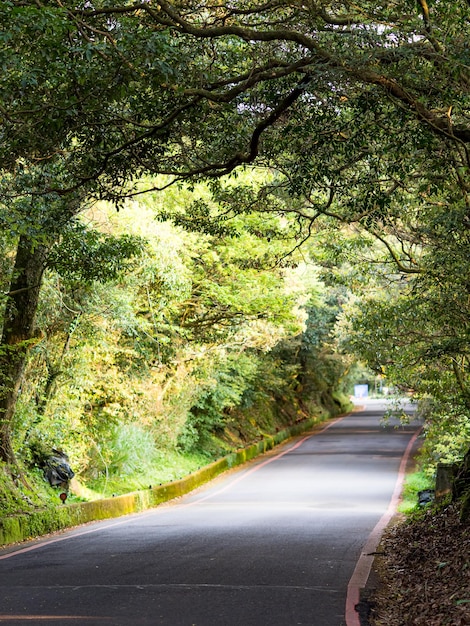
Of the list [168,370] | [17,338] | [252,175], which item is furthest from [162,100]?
[168,370]

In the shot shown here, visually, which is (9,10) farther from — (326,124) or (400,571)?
(400,571)

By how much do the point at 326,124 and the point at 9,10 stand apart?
3.93 m

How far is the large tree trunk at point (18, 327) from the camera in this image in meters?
15.3

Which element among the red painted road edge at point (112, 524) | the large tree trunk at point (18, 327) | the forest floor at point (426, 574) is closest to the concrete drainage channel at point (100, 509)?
the red painted road edge at point (112, 524)

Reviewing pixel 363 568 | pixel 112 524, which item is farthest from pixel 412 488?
pixel 363 568

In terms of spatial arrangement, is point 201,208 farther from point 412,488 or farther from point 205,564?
point 412,488

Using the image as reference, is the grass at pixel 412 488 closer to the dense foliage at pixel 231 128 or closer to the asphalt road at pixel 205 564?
the asphalt road at pixel 205 564

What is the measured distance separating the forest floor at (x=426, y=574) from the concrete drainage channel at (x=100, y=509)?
6.04m

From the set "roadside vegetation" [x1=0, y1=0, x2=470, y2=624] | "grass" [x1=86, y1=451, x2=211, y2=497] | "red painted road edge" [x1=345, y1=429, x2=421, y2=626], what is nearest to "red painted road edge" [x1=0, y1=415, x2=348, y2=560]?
"roadside vegetation" [x1=0, y1=0, x2=470, y2=624]

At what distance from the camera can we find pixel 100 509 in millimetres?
18328

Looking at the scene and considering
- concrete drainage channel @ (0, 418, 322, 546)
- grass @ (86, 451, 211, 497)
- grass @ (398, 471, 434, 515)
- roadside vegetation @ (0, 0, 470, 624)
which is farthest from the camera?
grass @ (86, 451, 211, 497)

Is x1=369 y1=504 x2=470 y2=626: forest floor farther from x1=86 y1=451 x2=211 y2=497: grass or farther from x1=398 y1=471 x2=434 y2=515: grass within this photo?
x1=86 y1=451 x2=211 y2=497: grass

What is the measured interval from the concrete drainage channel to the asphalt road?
0.44m

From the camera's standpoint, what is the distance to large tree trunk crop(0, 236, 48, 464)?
15344mm
